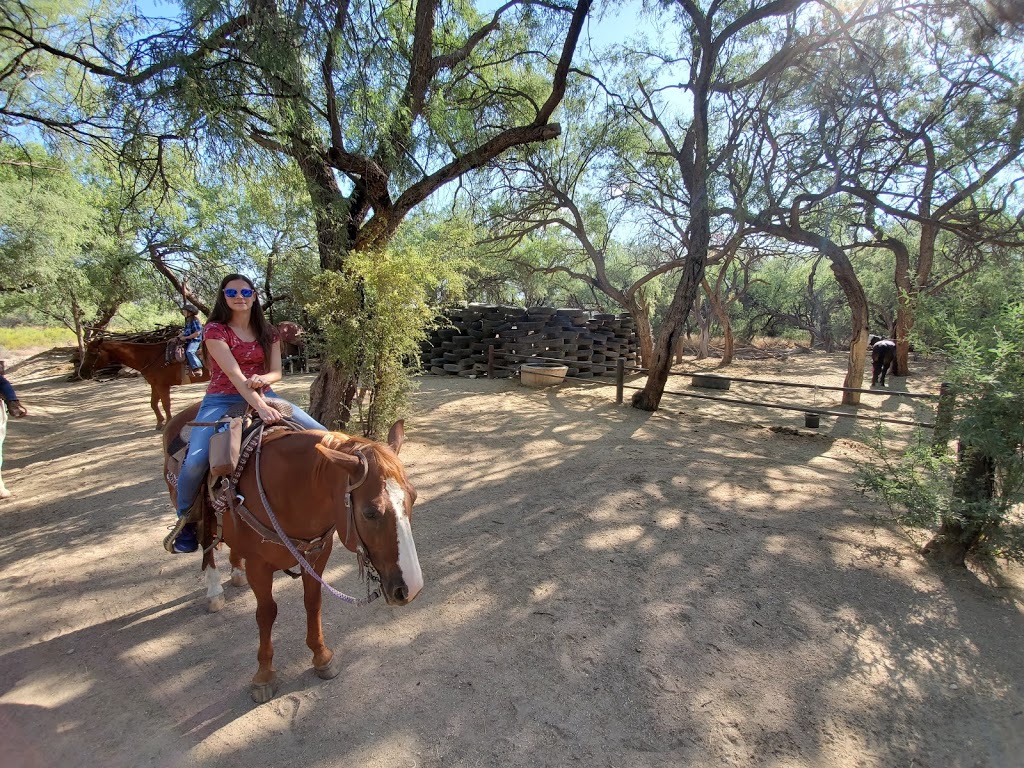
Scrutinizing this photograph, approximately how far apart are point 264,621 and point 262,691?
32 centimetres

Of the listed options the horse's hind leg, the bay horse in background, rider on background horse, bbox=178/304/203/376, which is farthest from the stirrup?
the bay horse in background

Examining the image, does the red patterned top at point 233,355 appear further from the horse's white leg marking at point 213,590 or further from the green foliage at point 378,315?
the green foliage at point 378,315

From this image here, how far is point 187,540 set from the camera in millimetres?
2557

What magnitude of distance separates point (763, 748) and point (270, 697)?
2300mm

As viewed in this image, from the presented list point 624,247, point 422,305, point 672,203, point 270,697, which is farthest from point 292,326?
point 624,247

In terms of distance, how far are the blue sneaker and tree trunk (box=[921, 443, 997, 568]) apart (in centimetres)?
482

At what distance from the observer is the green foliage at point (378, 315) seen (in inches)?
199

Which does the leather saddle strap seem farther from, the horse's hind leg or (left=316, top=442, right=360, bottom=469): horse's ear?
the horse's hind leg

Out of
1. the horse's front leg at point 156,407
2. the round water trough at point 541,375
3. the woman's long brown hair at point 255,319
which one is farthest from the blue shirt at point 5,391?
the round water trough at point 541,375

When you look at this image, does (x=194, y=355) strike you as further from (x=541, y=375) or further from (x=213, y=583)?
(x=541, y=375)

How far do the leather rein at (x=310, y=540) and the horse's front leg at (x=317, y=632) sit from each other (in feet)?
0.72

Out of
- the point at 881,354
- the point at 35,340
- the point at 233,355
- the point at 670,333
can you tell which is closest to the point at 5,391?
the point at 233,355

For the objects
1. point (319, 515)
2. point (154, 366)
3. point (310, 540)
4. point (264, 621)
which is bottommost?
point (264, 621)

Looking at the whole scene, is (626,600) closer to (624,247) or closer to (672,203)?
(672,203)
